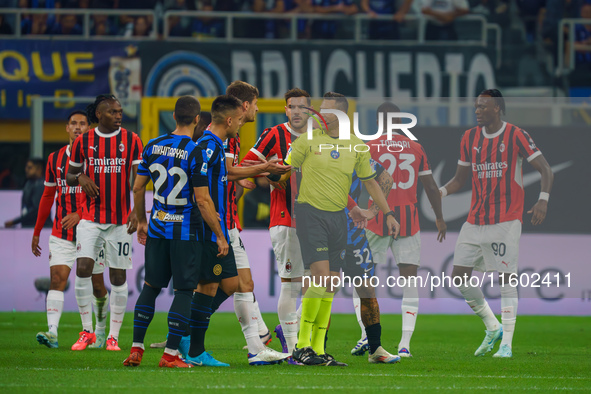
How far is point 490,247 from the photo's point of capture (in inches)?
328

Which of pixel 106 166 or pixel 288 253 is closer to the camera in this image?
pixel 288 253

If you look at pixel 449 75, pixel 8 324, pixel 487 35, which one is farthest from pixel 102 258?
pixel 487 35

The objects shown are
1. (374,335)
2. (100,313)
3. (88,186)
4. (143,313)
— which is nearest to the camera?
(143,313)

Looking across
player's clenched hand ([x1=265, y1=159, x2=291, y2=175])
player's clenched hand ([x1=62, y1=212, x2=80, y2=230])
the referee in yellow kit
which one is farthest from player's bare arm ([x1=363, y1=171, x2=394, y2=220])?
player's clenched hand ([x1=62, y1=212, x2=80, y2=230])

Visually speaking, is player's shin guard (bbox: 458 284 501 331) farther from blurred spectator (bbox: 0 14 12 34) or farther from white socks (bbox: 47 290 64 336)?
blurred spectator (bbox: 0 14 12 34)

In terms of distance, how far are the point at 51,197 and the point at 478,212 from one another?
4.05 meters

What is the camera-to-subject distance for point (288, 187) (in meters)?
7.71

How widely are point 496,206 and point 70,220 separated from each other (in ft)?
12.9

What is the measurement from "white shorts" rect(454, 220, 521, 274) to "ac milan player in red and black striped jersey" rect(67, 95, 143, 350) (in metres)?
3.11

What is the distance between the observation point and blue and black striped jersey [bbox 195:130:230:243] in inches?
255

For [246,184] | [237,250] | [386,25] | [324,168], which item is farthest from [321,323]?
[386,25]

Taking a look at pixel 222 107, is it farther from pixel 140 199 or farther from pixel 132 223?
pixel 132 223

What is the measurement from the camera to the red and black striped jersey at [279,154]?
7633mm

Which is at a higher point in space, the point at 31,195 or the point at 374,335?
the point at 31,195
